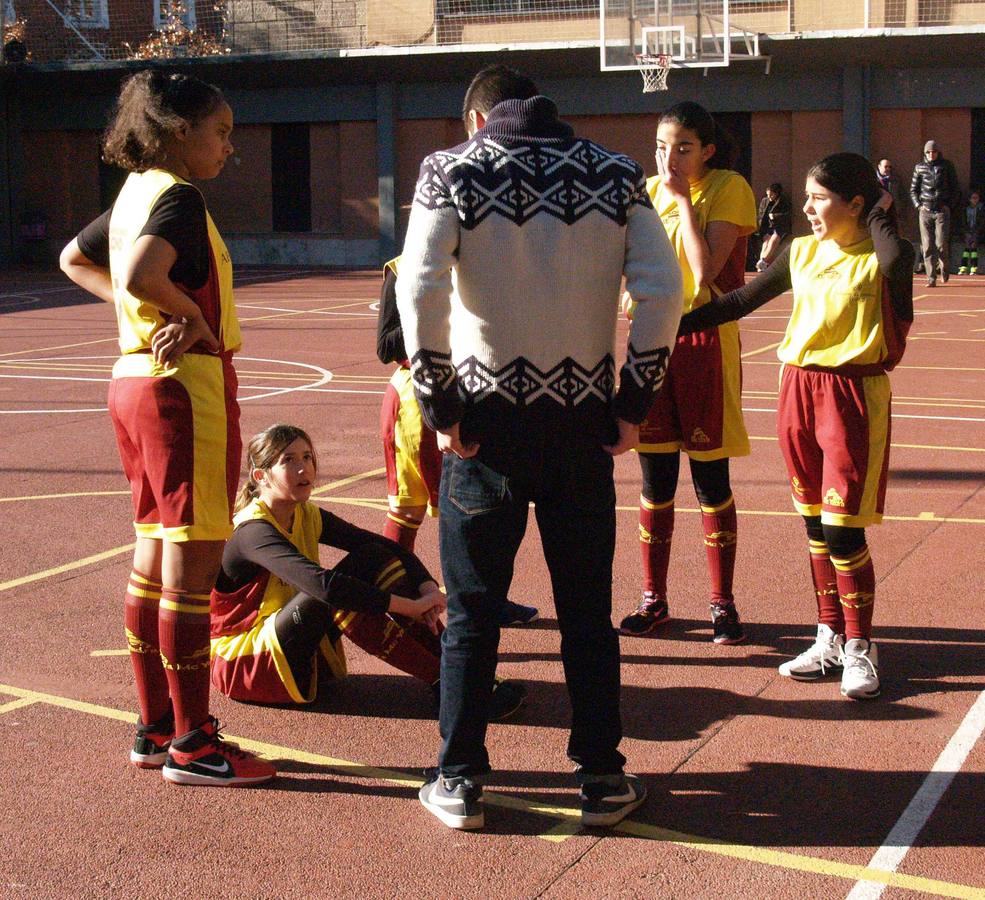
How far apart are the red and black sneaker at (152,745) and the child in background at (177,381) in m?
0.14

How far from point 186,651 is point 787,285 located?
255 centimetres

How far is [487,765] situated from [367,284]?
2371 centimetres

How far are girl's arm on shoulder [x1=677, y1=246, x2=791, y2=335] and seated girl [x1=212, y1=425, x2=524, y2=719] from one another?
4.55 feet

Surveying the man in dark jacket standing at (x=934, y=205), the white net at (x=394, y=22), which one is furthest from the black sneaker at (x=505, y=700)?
the white net at (x=394, y=22)

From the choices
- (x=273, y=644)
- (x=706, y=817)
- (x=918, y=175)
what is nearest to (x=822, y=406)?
(x=706, y=817)

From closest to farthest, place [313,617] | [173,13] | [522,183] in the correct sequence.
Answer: [522,183]
[313,617]
[173,13]

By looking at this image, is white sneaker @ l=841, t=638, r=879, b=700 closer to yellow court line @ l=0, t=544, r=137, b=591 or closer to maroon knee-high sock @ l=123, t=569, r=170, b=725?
maroon knee-high sock @ l=123, t=569, r=170, b=725

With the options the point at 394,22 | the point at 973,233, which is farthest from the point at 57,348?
the point at 973,233

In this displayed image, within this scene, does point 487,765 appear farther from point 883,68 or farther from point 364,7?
point 364,7

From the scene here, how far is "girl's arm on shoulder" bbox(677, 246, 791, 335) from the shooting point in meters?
5.06

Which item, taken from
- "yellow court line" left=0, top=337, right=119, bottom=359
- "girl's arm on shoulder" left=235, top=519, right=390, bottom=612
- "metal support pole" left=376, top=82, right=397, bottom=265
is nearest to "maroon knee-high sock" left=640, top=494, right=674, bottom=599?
"girl's arm on shoulder" left=235, top=519, right=390, bottom=612

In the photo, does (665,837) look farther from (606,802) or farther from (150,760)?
(150,760)

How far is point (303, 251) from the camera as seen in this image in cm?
3369

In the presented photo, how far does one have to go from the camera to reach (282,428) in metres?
4.98
